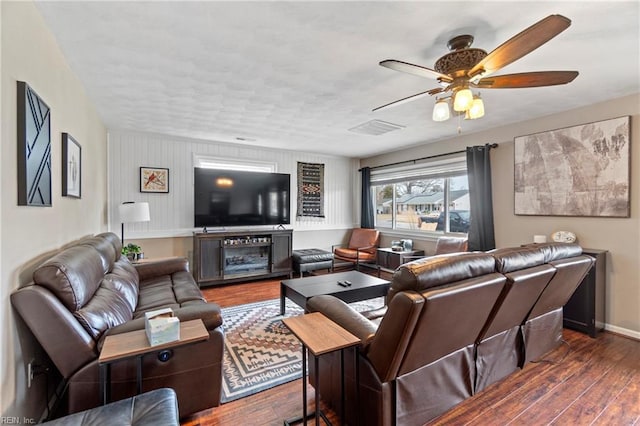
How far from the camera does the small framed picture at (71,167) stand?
2172mm

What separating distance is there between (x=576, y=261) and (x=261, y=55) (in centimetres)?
279

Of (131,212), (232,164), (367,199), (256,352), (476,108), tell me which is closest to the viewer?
(476,108)

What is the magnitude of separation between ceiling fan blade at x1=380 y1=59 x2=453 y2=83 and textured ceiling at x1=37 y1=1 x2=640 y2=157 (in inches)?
10.3

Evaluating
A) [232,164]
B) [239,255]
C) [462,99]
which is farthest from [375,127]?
[239,255]

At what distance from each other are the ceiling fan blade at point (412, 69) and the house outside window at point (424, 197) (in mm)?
2915

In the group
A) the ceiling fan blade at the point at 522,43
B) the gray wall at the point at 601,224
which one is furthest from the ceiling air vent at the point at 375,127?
the ceiling fan blade at the point at 522,43

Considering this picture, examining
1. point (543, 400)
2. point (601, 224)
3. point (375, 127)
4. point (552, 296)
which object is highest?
point (375, 127)

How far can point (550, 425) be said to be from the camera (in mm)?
1736

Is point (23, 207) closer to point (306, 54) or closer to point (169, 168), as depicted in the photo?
point (306, 54)

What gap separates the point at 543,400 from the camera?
196 cm

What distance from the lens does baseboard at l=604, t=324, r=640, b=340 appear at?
292 centimetres

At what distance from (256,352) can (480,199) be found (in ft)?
11.8

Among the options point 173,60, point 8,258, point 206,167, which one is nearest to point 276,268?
point 206,167

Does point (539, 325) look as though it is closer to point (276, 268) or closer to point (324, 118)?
point (324, 118)
